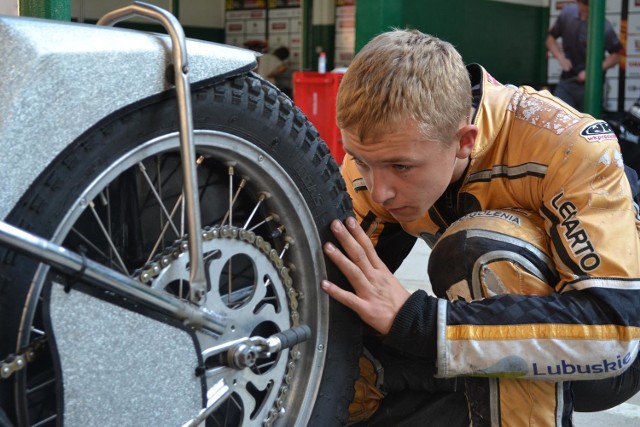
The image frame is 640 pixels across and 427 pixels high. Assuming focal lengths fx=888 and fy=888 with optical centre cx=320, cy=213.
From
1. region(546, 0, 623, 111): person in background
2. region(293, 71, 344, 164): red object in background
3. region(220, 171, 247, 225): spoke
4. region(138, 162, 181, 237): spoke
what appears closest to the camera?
region(138, 162, 181, 237): spoke

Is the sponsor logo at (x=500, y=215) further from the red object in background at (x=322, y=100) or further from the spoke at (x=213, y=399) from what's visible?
the red object in background at (x=322, y=100)

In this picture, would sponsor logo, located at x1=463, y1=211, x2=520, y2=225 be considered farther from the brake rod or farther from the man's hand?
the brake rod

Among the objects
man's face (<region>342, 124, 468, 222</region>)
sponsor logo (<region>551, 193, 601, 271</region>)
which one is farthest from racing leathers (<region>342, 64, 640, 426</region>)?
man's face (<region>342, 124, 468, 222</region>)

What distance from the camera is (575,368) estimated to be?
5.48 feet

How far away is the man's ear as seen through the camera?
1.78 metres

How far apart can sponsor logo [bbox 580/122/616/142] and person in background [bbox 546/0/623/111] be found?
7809 mm

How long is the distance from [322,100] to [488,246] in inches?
337

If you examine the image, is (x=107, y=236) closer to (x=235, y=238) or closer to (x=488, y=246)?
(x=235, y=238)

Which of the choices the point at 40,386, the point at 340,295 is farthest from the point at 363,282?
the point at 40,386

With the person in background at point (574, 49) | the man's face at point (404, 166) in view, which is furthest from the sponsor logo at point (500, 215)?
the person in background at point (574, 49)

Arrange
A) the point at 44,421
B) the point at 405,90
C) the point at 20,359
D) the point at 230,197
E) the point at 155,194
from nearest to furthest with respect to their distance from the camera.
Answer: the point at 20,359
the point at 44,421
the point at 155,194
the point at 230,197
the point at 405,90

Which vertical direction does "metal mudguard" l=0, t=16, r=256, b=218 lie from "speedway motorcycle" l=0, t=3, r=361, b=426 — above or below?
above

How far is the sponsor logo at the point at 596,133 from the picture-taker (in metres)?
1.79

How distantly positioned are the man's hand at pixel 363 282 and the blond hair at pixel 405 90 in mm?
193
